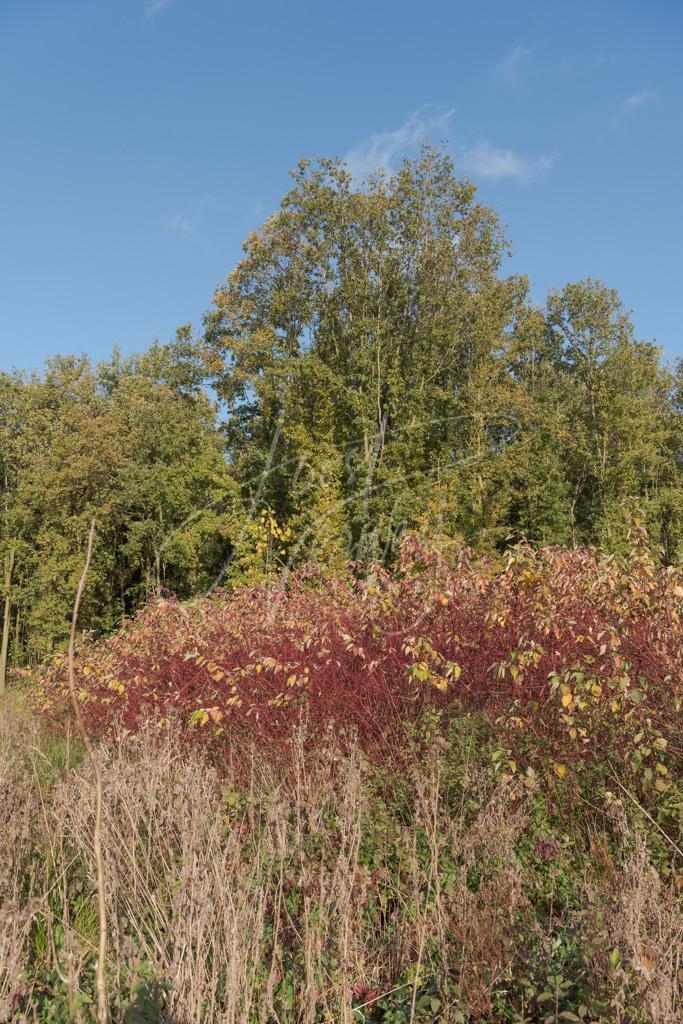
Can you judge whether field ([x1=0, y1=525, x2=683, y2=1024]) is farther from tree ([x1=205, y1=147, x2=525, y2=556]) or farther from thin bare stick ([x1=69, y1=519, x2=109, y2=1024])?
tree ([x1=205, y1=147, x2=525, y2=556])

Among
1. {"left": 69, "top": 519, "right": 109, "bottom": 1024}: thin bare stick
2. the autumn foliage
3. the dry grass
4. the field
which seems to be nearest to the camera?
{"left": 69, "top": 519, "right": 109, "bottom": 1024}: thin bare stick

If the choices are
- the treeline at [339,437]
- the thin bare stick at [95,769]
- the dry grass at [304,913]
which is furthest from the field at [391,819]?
the treeline at [339,437]

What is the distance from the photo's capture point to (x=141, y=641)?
8125mm

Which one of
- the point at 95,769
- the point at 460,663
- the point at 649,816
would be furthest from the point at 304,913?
the point at 95,769

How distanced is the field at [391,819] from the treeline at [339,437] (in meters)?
13.9

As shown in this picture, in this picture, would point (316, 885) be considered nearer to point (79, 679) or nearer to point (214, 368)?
point (79, 679)

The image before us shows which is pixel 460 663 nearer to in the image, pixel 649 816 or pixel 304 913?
pixel 649 816

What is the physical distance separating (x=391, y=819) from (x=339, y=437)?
18079 mm

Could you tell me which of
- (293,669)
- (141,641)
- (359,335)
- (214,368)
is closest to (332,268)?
(359,335)

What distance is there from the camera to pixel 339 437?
869 inches

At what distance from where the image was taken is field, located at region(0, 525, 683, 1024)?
2.73 metres

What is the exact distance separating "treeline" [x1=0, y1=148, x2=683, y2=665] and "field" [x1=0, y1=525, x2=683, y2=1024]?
13946 mm

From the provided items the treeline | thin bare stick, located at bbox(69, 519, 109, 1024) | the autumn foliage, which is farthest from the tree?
thin bare stick, located at bbox(69, 519, 109, 1024)

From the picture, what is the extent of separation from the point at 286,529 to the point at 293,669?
40.5 feet
